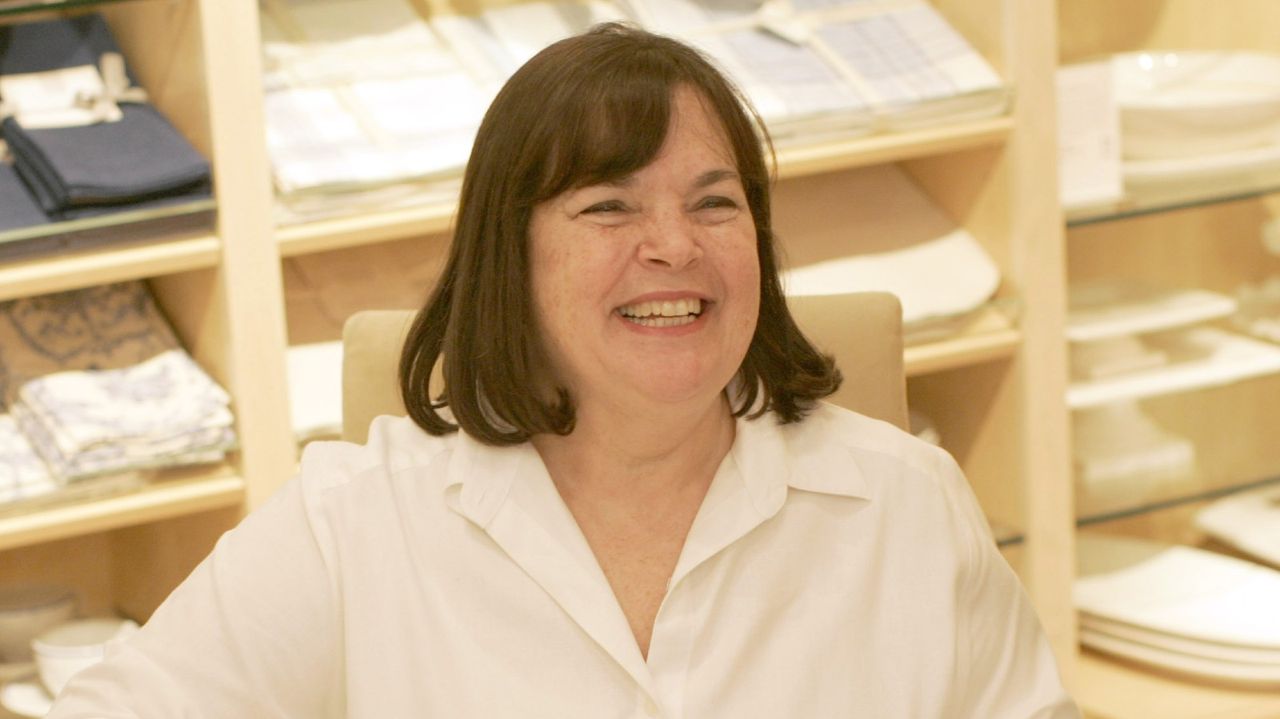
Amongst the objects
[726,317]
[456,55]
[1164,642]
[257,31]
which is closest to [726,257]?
[726,317]

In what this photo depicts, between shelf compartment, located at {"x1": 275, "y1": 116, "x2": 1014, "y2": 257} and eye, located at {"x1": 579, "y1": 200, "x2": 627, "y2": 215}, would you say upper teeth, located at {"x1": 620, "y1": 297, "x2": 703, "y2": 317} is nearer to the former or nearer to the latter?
eye, located at {"x1": 579, "y1": 200, "x2": 627, "y2": 215}

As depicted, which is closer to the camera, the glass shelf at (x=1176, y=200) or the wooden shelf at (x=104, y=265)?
the wooden shelf at (x=104, y=265)

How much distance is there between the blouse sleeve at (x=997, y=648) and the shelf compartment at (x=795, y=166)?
96 cm

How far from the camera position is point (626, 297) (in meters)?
1.38

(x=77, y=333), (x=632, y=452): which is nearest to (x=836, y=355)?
(x=632, y=452)

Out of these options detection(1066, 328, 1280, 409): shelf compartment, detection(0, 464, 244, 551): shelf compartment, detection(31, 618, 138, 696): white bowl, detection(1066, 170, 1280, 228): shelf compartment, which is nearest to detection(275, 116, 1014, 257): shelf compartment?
detection(1066, 170, 1280, 228): shelf compartment

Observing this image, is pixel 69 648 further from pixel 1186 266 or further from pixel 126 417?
pixel 1186 266

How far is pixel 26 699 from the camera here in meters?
2.17

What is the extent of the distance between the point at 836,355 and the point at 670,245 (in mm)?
456

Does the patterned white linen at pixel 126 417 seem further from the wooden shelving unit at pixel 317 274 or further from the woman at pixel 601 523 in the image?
the woman at pixel 601 523

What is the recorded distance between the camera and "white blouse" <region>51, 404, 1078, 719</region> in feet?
4.53

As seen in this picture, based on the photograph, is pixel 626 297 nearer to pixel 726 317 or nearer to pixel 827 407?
pixel 726 317

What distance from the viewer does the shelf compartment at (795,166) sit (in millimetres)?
2170

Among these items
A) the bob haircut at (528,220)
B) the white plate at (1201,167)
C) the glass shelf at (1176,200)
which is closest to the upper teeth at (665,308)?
the bob haircut at (528,220)
